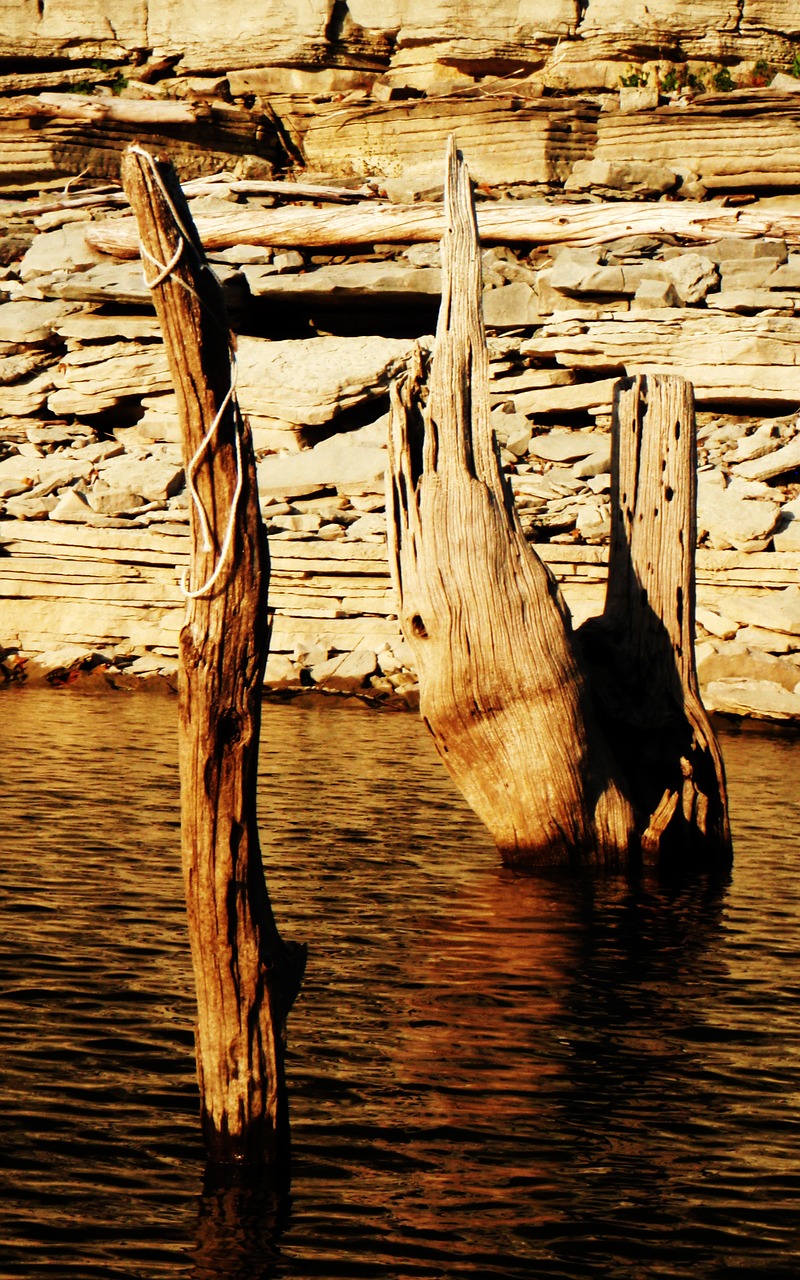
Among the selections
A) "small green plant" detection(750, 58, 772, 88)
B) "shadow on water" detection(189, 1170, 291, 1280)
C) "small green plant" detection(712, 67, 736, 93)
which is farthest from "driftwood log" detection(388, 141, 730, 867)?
"small green plant" detection(750, 58, 772, 88)

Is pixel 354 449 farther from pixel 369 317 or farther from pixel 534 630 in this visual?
pixel 534 630

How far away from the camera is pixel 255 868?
468cm

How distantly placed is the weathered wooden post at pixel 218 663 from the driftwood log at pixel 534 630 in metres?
3.88

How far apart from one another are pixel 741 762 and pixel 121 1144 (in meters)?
8.75

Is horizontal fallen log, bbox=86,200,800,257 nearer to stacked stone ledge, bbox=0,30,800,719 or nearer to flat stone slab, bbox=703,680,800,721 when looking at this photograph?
stacked stone ledge, bbox=0,30,800,719

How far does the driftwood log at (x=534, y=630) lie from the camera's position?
851 centimetres

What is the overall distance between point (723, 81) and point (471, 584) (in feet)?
69.7

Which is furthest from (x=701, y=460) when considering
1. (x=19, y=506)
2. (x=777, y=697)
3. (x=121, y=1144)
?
(x=121, y=1144)

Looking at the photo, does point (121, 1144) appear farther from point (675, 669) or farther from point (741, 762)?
point (741, 762)

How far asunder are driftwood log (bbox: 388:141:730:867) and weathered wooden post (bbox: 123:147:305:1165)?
388cm

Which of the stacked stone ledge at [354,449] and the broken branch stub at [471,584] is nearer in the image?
the broken branch stub at [471,584]

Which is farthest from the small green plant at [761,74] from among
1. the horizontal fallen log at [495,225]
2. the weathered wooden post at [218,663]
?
the weathered wooden post at [218,663]

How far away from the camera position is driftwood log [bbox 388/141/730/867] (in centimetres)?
851

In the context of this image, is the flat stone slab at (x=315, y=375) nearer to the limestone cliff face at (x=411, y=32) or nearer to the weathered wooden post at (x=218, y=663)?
the limestone cliff face at (x=411, y=32)
